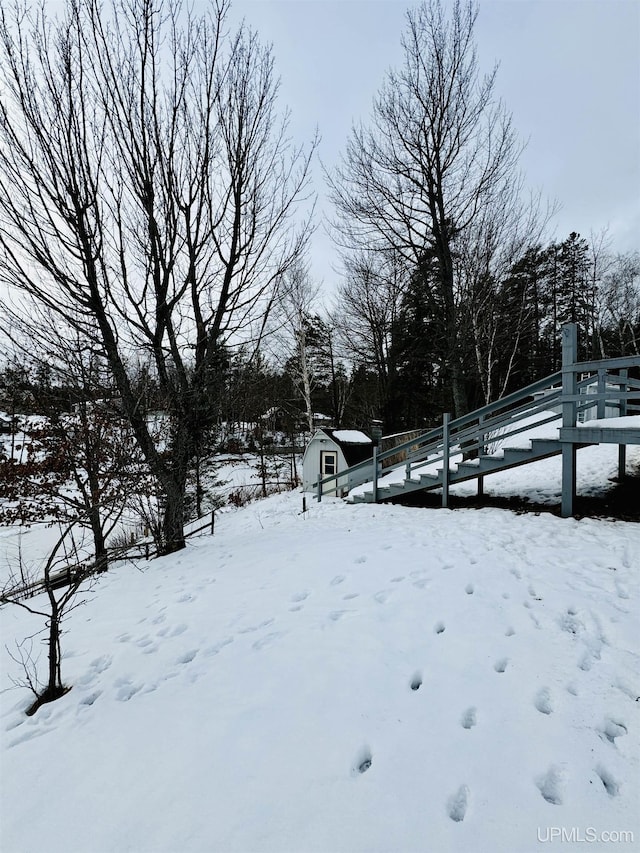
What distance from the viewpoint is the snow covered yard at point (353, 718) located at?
161 cm

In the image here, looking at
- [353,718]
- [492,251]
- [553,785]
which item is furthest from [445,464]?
[492,251]

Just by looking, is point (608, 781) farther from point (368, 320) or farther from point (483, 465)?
point (368, 320)

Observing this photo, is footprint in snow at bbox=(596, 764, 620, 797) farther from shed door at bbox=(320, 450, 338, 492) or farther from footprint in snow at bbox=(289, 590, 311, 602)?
shed door at bbox=(320, 450, 338, 492)

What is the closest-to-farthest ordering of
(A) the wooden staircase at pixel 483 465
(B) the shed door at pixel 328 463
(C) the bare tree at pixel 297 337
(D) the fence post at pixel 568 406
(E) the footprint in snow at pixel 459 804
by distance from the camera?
(E) the footprint in snow at pixel 459 804 < (D) the fence post at pixel 568 406 < (A) the wooden staircase at pixel 483 465 < (B) the shed door at pixel 328 463 < (C) the bare tree at pixel 297 337

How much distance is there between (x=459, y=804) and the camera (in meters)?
1.64

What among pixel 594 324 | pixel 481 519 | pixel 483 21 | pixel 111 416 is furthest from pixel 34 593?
pixel 594 324

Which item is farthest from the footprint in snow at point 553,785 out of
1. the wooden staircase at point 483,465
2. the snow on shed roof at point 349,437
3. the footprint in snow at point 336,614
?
the snow on shed roof at point 349,437

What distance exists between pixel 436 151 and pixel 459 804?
1335 centimetres

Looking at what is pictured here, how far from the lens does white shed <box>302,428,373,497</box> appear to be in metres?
13.7

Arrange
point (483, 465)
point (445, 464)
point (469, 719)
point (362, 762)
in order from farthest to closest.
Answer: point (445, 464) < point (483, 465) < point (469, 719) < point (362, 762)

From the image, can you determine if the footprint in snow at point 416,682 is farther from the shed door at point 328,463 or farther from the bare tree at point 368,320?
the bare tree at point 368,320

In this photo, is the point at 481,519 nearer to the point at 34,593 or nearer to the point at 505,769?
the point at 505,769

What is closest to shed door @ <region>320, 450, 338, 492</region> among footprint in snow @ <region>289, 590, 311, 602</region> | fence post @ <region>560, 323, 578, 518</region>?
fence post @ <region>560, 323, 578, 518</region>

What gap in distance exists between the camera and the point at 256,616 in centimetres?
352
